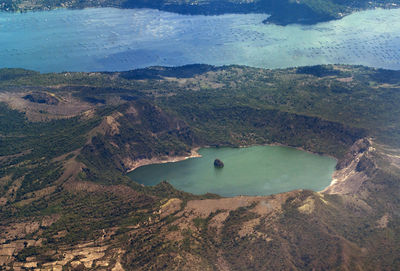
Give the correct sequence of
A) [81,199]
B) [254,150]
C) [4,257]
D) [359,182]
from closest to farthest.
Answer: [4,257]
[81,199]
[359,182]
[254,150]

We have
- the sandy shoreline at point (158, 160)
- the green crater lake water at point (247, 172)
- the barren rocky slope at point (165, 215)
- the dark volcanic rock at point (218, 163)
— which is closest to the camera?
the barren rocky slope at point (165, 215)

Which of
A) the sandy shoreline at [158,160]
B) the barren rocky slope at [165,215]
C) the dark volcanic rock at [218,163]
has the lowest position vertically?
the sandy shoreline at [158,160]

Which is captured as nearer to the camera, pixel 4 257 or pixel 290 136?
pixel 4 257

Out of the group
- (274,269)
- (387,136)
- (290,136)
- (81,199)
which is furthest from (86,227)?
(387,136)

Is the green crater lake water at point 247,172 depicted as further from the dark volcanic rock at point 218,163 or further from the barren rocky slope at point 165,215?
the barren rocky slope at point 165,215

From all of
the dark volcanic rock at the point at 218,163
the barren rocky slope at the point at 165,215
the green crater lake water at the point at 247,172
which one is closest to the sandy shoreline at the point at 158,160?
the barren rocky slope at the point at 165,215

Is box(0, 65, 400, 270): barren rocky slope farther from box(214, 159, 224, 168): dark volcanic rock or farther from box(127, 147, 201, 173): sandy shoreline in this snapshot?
box(214, 159, 224, 168): dark volcanic rock

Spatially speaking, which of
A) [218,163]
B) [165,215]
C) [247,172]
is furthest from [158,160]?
[165,215]

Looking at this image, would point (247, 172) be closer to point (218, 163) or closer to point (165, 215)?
point (218, 163)

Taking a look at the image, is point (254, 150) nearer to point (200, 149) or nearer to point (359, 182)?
point (200, 149)

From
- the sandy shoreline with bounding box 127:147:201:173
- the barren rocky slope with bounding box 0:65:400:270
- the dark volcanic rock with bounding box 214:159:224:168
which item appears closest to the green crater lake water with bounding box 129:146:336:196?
the dark volcanic rock with bounding box 214:159:224:168
